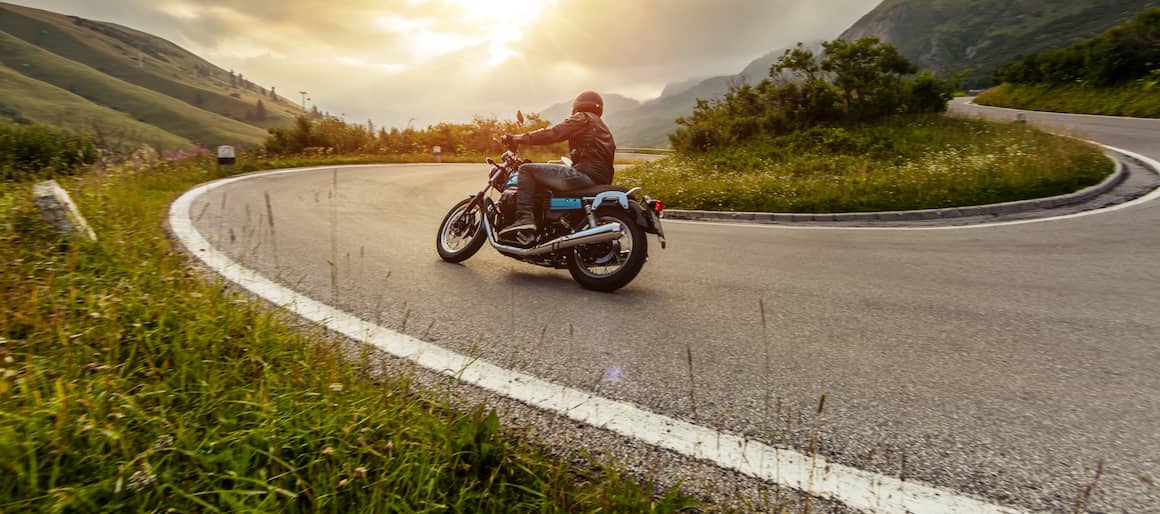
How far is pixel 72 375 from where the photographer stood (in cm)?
220

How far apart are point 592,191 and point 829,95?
13.8m

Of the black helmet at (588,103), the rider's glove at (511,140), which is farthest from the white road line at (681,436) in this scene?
the black helmet at (588,103)

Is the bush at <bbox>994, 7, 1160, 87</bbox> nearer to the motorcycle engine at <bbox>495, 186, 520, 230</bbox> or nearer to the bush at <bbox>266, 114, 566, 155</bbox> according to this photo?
the bush at <bbox>266, 114, 566, 155</bbox>

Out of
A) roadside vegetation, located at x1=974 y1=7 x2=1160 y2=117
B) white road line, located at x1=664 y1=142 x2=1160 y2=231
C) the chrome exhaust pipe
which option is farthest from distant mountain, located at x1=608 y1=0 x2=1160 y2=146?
the chrome exhaust pipe

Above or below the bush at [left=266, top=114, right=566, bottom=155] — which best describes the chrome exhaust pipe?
below

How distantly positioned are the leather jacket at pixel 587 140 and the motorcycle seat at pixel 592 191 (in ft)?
0.71

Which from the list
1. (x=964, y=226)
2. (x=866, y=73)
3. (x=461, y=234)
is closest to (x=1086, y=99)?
(x=866, y=73)

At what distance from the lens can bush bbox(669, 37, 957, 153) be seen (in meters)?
15.8

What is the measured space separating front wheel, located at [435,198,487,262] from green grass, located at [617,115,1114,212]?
582 cm

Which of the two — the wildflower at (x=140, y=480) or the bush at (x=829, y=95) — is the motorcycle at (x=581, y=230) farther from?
the bush at (x=829, y=95)

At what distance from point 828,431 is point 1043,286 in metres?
3.78

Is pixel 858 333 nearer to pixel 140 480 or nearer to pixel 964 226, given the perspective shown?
pixel 140 480

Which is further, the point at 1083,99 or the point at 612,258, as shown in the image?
the point at 1083,99

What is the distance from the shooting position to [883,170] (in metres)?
11.6
